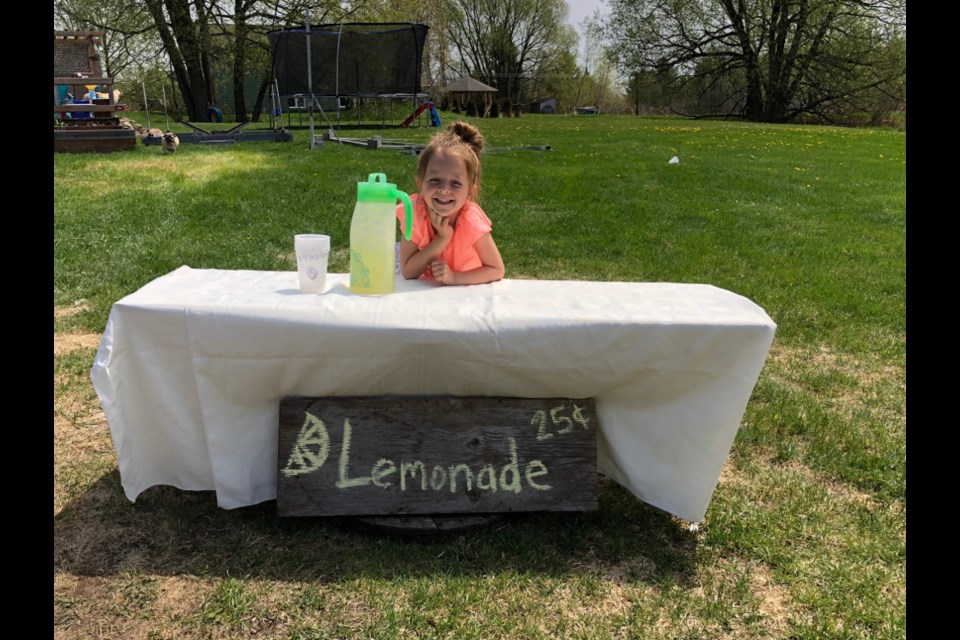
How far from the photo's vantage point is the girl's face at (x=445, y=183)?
108 inches

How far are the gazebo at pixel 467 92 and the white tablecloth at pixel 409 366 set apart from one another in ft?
Answer: 116

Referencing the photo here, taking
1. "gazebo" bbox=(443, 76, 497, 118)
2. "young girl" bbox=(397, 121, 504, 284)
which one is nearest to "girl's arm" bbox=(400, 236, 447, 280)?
"young girl" bbox=(397, 121, 504, 284)

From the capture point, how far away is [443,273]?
2.75m

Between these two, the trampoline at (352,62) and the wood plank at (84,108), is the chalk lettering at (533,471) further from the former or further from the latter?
the trampoline at (352,62)

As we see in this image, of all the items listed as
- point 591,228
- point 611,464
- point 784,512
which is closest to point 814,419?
point 784,512

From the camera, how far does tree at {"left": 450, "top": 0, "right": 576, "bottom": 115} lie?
47188mm

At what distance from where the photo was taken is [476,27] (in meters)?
47.9

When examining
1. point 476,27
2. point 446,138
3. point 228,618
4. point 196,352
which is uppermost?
point 476,27

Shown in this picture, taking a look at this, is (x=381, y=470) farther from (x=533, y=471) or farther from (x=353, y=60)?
(x=353, y=60)

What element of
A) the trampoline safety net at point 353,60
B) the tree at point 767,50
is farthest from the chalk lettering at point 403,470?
the tree at point 767,50

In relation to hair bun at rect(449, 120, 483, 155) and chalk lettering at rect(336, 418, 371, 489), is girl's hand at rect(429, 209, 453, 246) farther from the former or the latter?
chalk lettering at rect(336, 418, 371, 489)
